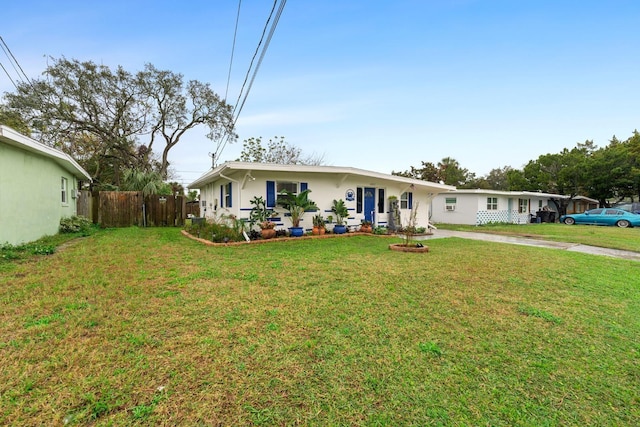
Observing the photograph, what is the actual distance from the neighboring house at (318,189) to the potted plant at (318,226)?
333mm

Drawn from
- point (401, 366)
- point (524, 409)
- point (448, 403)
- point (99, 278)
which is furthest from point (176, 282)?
point (524, 409)

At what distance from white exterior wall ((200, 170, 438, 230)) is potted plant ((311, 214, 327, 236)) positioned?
330 millimetres

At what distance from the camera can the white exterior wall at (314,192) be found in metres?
9.60

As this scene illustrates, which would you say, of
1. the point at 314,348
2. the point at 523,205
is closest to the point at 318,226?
the point at 314,348

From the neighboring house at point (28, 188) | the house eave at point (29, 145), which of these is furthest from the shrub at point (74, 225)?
the house eave at point (29, 145)

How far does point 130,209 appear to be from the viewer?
1402 centimetres

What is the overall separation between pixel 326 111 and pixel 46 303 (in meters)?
13.8

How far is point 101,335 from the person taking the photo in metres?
2.69

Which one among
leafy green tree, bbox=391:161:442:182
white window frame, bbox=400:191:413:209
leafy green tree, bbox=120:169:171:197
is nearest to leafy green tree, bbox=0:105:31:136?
leafy green tree, bbox=120:169:171:197

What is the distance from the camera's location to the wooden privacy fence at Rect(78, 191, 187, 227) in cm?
1346

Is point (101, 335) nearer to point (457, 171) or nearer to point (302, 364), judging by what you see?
point (302, 364)

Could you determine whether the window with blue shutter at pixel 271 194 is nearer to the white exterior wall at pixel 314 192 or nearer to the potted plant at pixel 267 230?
the white exterior wall at pixel 314 192

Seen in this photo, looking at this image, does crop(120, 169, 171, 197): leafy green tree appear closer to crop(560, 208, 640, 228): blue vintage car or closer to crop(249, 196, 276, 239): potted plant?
crop(249, 196, 276, 239): potted plant

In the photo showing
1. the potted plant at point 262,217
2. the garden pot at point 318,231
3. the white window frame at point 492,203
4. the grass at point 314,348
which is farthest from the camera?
the white window frame at point 492,203
